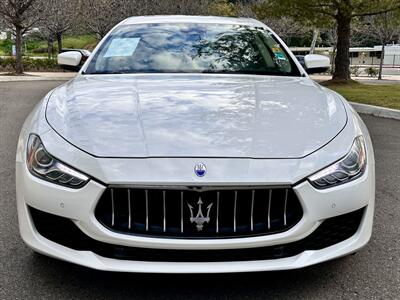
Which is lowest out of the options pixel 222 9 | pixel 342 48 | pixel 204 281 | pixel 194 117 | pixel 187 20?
pixel 222 9

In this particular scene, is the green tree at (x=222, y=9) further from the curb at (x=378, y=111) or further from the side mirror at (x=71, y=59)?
the side mirror at (x=71, y=59)

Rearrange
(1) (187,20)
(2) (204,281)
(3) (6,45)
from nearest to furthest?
1. (2) (204,281)
2. (1) (187,20)
3. (3) (6,45)

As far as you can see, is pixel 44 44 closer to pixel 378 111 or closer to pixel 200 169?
pixel 378 111

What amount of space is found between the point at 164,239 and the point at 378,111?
25.2 feet

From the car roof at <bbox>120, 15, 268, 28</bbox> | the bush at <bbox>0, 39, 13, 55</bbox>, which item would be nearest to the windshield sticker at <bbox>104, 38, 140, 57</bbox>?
the car roof at <bbox>120, 15, 268, 28</bbox>

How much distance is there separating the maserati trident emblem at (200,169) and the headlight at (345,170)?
49 centimetres

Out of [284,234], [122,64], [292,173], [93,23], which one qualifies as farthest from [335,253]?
[93,23]

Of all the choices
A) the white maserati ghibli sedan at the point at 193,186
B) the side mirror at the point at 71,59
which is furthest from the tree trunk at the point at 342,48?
the white maserati ghibli sedan at the point at 193,186

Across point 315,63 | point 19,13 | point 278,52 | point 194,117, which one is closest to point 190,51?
point 278,52

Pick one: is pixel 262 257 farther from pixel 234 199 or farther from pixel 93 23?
pixel 93 23

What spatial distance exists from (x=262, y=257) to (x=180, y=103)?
40.3 inches

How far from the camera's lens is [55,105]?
2889mm

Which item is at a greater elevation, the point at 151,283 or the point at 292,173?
the point at 292,173

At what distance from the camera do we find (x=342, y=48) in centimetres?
1595
